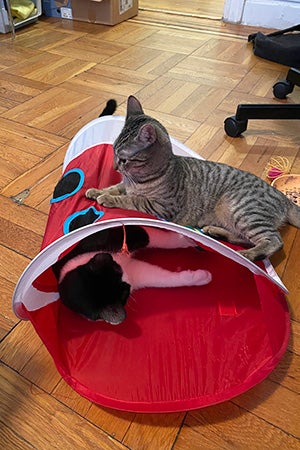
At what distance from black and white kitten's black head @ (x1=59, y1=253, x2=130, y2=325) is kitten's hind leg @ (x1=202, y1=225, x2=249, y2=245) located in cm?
30

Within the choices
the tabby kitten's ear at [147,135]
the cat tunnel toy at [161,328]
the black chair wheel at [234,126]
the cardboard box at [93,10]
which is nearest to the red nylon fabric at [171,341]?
the cat tunnel toy at [161,328]

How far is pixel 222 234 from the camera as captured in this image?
103 centimetres

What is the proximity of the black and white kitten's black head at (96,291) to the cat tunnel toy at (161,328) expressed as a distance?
0.15 feet

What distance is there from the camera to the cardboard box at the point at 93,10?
2.52 meters

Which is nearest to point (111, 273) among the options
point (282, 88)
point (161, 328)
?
point (161, 328)

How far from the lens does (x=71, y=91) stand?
5.95 ft

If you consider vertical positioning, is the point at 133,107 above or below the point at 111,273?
above

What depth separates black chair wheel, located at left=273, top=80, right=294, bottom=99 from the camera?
1753 mm

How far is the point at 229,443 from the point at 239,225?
512 millimetres

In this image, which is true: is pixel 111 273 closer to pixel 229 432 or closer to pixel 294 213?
pixel 229 432

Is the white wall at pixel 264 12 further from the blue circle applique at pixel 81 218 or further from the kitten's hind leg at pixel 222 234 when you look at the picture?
the blue circle applique at pixel 81 218

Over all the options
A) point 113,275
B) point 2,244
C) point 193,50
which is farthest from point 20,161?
point 193,50

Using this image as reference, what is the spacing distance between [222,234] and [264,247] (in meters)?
0.13

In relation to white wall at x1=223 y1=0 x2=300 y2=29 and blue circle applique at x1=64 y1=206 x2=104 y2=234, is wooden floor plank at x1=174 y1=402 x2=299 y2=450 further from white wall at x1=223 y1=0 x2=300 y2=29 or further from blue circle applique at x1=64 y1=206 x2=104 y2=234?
white wall at x1=223 y1=0 x2=300 y2=29
